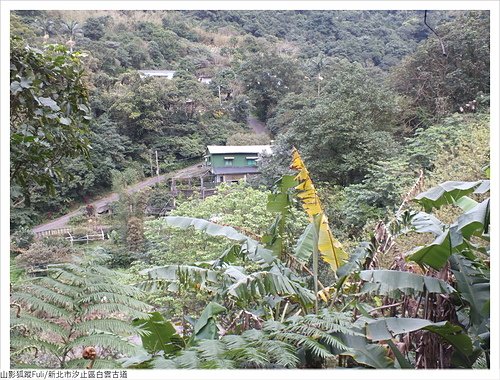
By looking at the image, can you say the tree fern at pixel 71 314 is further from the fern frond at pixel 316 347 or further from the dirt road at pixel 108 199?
the dirt road at pixel 108 199

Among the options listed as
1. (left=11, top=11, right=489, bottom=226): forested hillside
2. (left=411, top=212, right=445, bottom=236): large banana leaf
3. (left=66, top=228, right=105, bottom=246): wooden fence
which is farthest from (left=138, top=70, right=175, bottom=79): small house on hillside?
(left=411, top=212, right=445, bottom=236): large banana leaf

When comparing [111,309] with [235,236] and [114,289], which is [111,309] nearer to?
[114,289]

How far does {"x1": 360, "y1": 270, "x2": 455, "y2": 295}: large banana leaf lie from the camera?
1.47 meters

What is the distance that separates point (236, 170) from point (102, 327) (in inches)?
222

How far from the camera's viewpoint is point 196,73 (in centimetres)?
743

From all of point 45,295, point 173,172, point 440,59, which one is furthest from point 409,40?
point 45,295

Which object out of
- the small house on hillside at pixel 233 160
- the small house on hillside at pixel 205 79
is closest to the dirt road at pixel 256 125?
the small house on hillside at pixel 233 160

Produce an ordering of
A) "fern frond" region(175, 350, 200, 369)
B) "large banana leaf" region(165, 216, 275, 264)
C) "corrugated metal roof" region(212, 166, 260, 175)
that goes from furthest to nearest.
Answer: "corrugated metal roof" region(212, 166, 260, 175)
"large banana leaf" region(165, 216, 275, 264)
"fern frond" region(175, 350, 200, 369)

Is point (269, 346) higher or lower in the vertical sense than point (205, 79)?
lower

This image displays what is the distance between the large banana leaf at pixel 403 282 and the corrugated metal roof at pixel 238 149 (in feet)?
15.5

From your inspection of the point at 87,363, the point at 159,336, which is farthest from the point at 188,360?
the point at 159,336

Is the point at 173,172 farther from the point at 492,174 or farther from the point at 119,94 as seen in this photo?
the point at 492,174

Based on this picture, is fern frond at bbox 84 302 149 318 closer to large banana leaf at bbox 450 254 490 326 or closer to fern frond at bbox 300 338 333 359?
fern frond at bbox 300 338 333 359

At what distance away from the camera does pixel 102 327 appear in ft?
4.40
